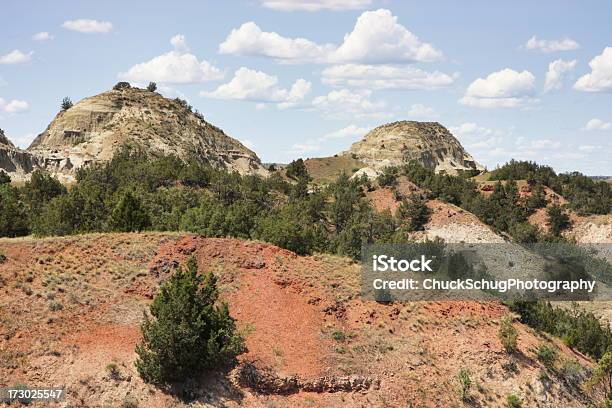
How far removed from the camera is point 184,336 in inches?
1090

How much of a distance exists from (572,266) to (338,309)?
40.3m

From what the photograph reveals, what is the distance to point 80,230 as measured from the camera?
4716cm

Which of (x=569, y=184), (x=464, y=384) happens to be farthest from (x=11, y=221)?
(x=569, y=184)

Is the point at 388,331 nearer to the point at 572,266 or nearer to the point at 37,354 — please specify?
the point at 37,354

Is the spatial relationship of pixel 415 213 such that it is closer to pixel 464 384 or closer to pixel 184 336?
pixel 464 384

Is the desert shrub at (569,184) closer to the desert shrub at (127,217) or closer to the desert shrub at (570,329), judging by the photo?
the desert shrub at (570,329)

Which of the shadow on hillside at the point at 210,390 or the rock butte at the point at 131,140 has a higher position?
the rock butte at the point at 131,140

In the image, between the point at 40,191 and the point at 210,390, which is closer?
the point at 210,390

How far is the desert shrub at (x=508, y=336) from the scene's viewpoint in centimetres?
3350

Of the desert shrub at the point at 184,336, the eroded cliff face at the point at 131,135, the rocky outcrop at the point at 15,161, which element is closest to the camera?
the desert shrub at the point at 184,336

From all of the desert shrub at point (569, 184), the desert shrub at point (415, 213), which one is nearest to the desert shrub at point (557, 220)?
the desert shrub at point (569, 184)

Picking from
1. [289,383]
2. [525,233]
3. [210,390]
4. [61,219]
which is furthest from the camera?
[525,233]

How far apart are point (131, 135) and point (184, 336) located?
89.9 meters

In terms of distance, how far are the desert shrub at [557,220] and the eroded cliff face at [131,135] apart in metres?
59.9
